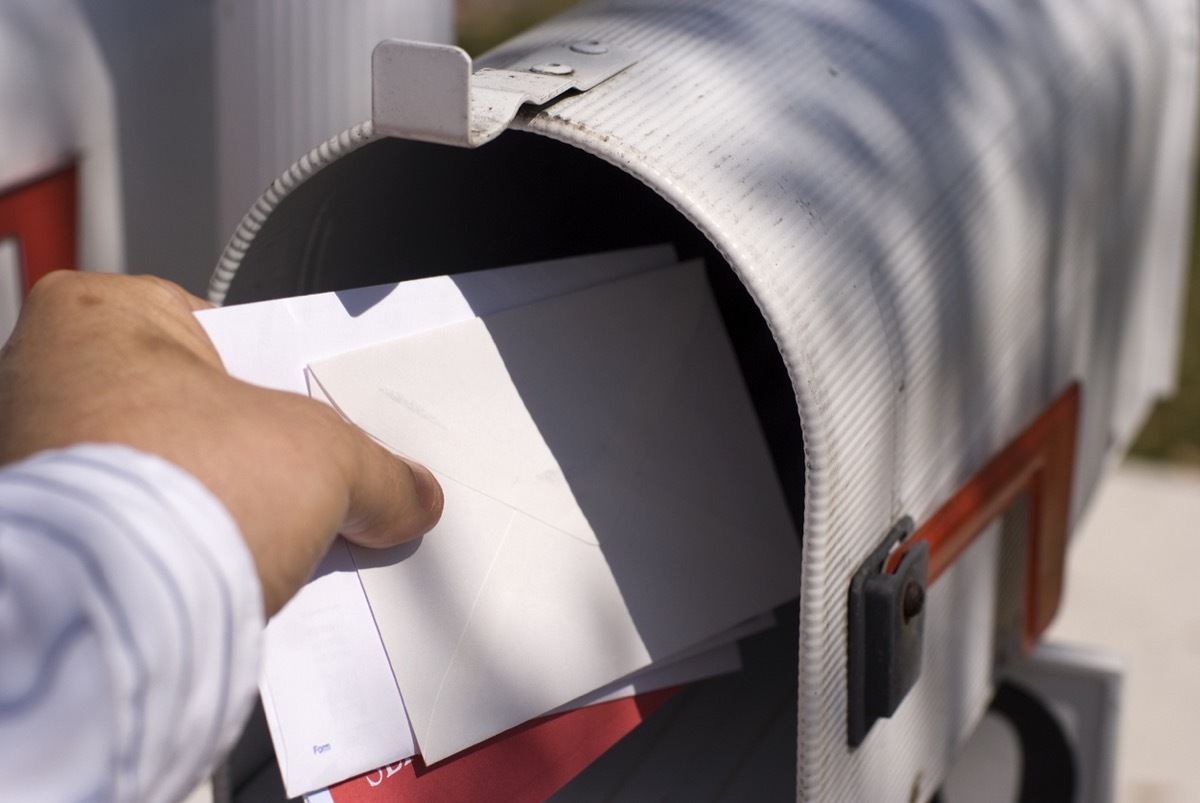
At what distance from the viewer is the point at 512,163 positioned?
1507mm

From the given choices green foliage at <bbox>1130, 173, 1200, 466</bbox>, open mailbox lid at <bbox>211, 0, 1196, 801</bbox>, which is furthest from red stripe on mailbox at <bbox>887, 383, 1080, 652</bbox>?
green foliage at <bbox>1130, 173, 1200, 466</bbox>

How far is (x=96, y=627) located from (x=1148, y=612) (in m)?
2.94

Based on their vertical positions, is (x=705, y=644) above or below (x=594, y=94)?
below

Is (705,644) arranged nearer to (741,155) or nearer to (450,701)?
(450,701)

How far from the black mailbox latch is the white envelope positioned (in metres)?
0.22

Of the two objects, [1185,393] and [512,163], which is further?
[1185,393]

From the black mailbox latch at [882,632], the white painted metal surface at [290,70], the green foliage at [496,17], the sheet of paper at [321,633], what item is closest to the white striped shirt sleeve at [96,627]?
the sheet of paper at [321,633]

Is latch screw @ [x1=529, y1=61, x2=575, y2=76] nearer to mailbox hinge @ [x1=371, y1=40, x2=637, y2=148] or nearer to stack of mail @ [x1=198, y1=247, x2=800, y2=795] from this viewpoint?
mailbox hinge @ [x1=371, y1=40, x2=637, y2=148]

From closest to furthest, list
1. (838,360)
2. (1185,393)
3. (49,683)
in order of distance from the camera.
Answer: (49,683), (838,360), (1185,393)

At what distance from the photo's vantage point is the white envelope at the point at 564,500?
1.19 meters

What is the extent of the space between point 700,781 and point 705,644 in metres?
0.18

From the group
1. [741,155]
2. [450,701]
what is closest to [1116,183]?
[741,155]

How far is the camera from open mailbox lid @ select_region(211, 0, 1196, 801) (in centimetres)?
109

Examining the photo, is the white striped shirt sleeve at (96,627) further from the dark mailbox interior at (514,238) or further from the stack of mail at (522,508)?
the dark mailbox interior at (514,238)
